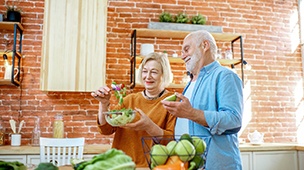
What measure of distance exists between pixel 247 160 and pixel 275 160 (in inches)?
13.9

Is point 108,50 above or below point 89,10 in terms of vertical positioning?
below

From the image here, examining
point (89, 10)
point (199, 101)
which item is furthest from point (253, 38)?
point (199, 101)

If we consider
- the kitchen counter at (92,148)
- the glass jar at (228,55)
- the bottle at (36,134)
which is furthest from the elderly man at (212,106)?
the bottle at (36,134)

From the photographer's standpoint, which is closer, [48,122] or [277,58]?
[48,122]

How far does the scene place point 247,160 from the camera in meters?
3.56

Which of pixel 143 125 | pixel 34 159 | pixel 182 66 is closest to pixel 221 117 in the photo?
pixel 143 125

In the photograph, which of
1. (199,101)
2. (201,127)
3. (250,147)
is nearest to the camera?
(201,127)

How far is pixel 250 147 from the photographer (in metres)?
3.56

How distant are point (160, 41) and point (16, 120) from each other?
6.62 ft

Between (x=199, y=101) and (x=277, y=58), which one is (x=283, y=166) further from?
(x=199, y=101)

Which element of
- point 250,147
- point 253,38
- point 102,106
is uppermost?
point 253,38

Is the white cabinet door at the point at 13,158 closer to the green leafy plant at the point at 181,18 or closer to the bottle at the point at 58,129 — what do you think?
the bottle at the point at 58,129

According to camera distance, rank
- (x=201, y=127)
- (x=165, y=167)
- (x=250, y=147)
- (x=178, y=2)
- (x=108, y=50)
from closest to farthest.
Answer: (x=165, y=167), (x=201, y=127), (x=250, y=147), (x=108, y=50), (x=178, y=2)

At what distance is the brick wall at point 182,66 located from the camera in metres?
3.77
